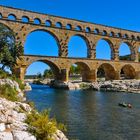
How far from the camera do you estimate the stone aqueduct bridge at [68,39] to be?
61.5m

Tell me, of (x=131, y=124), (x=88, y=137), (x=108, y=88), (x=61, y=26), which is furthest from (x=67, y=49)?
(x=88, y=137)

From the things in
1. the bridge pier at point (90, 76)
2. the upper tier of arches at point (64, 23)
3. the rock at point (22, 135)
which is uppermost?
the upper tier of arches at point (64, 23)

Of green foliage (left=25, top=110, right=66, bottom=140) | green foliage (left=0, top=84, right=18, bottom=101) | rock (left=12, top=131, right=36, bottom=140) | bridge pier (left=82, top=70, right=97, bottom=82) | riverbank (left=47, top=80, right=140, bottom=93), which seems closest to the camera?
rock (left=12, top=131, right=36, bottom=140)

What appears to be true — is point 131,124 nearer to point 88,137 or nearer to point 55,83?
point 88,137

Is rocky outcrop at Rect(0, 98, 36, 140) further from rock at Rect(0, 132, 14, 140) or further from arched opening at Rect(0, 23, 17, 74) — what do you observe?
arched opening at Rect(0, 23, 17, 74)

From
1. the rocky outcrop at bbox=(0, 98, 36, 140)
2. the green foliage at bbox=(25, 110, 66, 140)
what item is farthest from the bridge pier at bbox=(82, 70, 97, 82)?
the green foliage at bbox=(25, 110, 66, 140)

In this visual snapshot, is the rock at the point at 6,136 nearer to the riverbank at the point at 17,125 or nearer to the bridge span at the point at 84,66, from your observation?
the riverbank at the point at 17,125

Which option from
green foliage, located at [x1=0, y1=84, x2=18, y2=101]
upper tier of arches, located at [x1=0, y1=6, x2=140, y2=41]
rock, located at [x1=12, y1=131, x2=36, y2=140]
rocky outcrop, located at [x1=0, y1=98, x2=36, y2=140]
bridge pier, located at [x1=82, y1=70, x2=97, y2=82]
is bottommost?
rock, located at [x1=12, y1=131, x2=36, y2=140]

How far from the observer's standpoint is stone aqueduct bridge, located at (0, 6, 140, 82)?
6147 centimetres

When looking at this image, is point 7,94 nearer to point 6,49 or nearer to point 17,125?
point 17,125

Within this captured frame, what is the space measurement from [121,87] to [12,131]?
51.7 m

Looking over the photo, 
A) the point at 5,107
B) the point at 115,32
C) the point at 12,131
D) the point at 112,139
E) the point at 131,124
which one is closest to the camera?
the point at 12,131

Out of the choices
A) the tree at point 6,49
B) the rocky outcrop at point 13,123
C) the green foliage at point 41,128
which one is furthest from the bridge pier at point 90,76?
the green foliage at point 41,128

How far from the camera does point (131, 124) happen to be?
2222 centimetres
